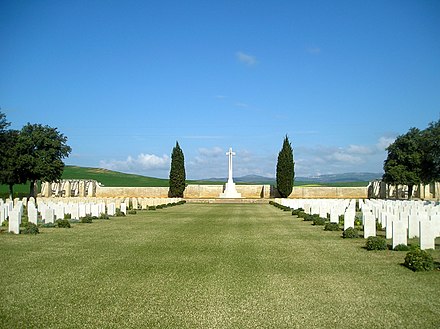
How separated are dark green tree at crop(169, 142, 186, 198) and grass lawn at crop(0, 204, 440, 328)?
45028 mm

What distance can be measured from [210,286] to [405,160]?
46.7 metres

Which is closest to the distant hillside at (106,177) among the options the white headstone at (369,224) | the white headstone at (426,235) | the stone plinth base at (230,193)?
the stone plinth base at (230,193)

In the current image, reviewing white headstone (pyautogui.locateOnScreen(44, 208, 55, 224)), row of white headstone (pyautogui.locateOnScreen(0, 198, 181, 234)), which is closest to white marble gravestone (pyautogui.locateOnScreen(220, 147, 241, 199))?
row of white headstone (pyautogui.locateOnScreen(0, 198, 181, 234))

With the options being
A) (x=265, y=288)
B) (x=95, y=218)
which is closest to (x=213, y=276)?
(x=265, y=288)

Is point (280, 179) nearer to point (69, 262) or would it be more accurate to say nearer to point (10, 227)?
point (10, 227)

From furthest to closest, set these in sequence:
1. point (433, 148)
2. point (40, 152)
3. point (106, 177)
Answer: point (106, 177)
point (40, 152)
point (433, 148)

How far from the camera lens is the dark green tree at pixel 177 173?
61312 mm

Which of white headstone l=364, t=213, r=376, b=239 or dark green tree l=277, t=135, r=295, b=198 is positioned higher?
dark green tree l=277, t=135, r=295, b=198

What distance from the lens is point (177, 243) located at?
52.5ft

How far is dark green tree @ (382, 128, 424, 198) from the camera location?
51.0 metres

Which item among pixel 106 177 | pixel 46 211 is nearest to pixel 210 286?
pixel 46 211

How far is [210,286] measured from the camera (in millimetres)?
9297

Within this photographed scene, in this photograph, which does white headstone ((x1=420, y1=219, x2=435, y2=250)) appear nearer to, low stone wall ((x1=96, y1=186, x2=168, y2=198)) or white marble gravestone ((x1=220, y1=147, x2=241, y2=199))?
white marble gravestone ((x1=220, y1=147, x2=241, y2=199))

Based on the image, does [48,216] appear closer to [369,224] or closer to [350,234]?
[350,234]
